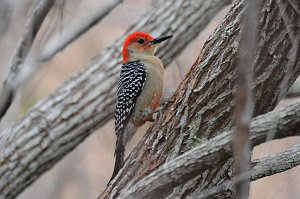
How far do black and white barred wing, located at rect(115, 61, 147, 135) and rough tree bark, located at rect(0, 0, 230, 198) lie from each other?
0.31 meters

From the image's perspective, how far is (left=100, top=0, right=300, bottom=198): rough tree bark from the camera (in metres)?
3.13

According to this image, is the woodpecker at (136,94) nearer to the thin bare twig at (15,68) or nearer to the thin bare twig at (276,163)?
the thin bare twig at (15,68)

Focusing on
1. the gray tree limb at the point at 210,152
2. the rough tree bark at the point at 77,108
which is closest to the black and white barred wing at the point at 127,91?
the rough tree bark at the point at 77,108

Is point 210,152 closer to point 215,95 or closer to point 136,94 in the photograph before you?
point 215,95

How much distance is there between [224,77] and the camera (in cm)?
329

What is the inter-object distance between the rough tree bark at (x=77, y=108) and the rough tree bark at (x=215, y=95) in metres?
1.49

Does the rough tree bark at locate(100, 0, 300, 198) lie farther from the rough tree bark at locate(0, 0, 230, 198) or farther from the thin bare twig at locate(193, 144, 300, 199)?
the rough tree bark at locate(0, 0, 230, 198)

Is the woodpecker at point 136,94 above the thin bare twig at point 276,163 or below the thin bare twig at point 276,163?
above

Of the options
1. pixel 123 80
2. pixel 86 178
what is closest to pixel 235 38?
pixel 123 80

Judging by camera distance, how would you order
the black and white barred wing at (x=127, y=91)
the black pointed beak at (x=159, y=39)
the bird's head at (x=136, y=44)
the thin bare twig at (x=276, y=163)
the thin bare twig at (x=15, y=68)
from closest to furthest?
the thin bare twig at (x=276, y=163) → the thin bare twig at (x=15, y=68) → the black and white barred wing at (x=127, y=91) → the black pointed beak at (x=159, y=39) → the bird's head at (x=136, y=44)

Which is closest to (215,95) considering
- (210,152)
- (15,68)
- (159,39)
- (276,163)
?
(276,163)

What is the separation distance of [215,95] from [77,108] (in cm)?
190

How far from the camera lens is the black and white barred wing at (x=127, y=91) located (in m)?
4.73

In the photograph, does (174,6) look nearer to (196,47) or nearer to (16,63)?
(196,47)
